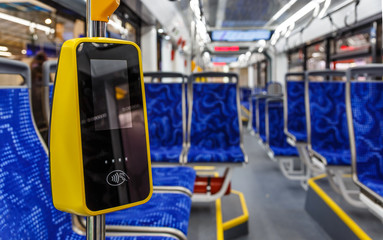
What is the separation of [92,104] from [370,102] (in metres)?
2.11

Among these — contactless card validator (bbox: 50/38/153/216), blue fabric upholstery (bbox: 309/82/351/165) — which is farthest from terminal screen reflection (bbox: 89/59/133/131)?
blue fabric upholstery (bbox: 309/82/351/165)

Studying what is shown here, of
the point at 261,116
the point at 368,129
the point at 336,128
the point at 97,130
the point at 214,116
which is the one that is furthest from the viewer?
the point at 261,116

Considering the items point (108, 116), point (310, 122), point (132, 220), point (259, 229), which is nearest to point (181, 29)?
point (310, 122)

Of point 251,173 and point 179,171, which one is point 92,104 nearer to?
point 179,171

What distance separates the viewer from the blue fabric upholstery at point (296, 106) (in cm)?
378

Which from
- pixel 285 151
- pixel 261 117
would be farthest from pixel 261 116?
pixel 285 151

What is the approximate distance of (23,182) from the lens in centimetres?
96

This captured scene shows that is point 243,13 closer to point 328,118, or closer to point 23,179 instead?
point 328,118

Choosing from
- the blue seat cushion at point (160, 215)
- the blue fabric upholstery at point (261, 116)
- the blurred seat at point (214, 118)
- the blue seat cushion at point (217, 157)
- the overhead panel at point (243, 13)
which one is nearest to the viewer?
the blue seat cushion at point (160, 215)

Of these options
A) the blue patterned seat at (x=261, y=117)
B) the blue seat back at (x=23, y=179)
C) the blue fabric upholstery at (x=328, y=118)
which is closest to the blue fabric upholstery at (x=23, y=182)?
the blue seat back at (x=23, y=179)

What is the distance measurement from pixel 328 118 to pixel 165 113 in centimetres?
170

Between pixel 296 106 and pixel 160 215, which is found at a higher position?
pixel 296 106

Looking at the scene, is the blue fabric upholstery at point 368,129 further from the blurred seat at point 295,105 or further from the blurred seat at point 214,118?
the blurred seat at point 295,105

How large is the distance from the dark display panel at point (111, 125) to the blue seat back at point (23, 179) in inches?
18.9
